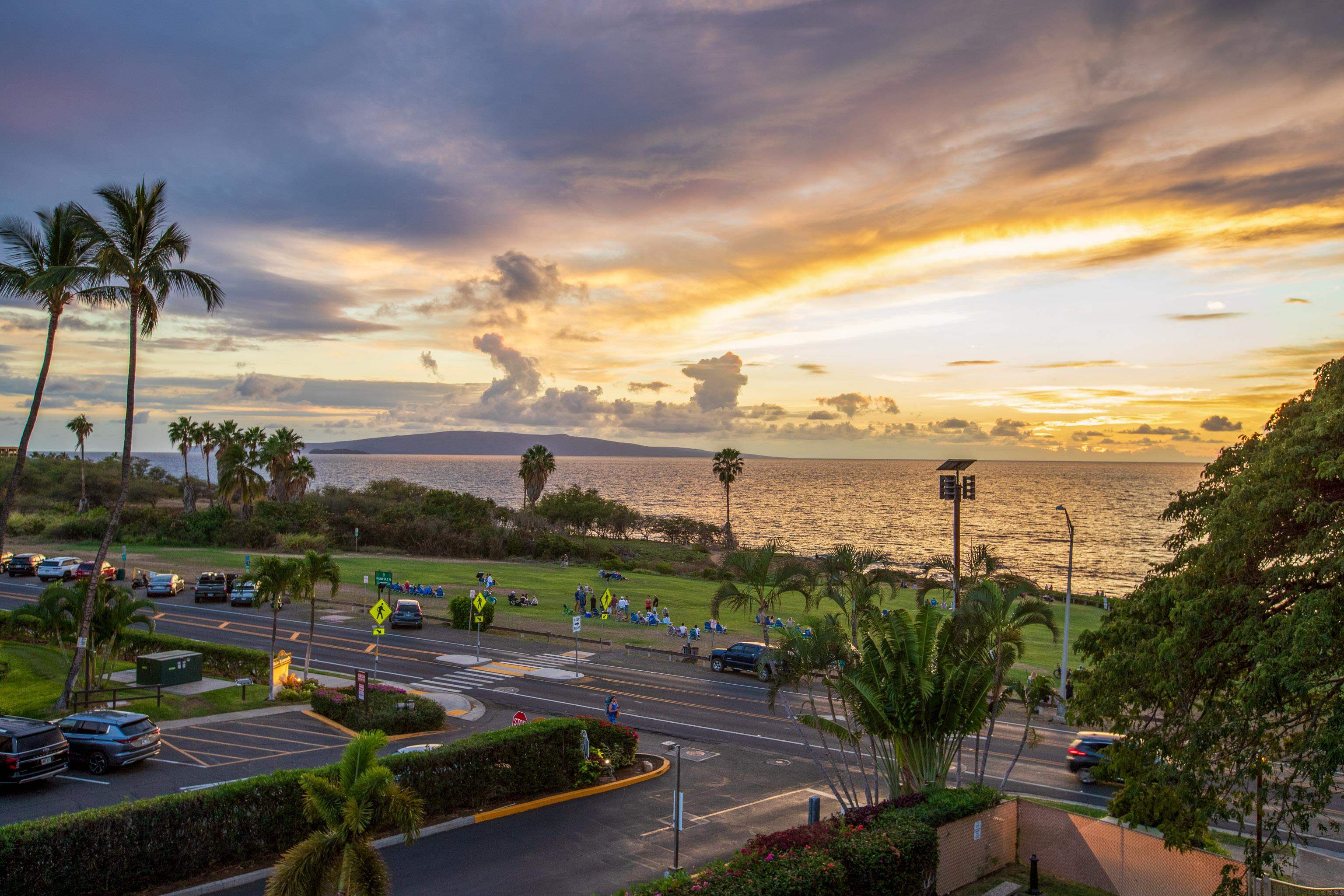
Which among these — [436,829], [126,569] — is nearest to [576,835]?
[436,829]

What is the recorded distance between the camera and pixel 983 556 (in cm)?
2841

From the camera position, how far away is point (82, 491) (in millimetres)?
97562

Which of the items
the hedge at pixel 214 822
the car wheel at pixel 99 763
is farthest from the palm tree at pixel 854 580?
the car wheel at pixel 99 763

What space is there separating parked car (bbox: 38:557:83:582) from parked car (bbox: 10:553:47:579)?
2.02m

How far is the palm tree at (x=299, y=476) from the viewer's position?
8531cm

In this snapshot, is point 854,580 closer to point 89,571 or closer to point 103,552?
point 103,552

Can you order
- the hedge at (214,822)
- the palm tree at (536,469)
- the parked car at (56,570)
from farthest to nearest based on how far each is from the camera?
the palm tree at (536,469) < the parked car at (56,570) < the hedge at (214,822)

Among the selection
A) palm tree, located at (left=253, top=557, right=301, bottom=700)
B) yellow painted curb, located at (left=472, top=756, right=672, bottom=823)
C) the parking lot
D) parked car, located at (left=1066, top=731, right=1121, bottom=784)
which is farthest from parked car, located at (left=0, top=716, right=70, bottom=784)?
parked car, located at (left=1066, top=731, right=1121, bottom=784)

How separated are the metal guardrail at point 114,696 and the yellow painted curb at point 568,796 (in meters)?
15.8

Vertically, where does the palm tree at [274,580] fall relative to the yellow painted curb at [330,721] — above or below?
above

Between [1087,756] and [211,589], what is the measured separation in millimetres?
50122

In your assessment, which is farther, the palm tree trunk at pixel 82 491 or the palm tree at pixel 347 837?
the palm tree trunk at pixel 82 491

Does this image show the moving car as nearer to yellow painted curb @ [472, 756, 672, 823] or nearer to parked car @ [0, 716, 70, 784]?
parked car @ [0, 716, 70, 784]

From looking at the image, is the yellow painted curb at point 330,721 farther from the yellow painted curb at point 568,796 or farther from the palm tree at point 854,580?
the palm tree at point 854,580
